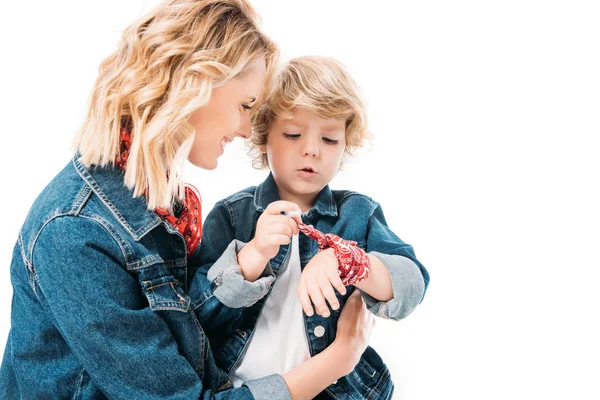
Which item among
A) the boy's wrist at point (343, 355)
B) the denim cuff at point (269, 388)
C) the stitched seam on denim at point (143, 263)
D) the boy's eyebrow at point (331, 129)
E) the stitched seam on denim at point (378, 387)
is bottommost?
the stitched seam on denim at point (378, 387)

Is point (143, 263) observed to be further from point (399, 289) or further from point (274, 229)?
point (399, 289)

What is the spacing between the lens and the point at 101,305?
1.05 m

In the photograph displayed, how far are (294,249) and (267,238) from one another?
20 cm

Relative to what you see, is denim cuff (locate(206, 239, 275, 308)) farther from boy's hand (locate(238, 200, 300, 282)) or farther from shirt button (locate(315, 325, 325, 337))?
shirt button (locate(315, 325, 325, 337))

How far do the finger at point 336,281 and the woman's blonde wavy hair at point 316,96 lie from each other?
346 millimetres

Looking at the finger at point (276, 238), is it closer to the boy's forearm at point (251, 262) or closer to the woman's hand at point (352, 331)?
the boy's forearm at point (251, 262)

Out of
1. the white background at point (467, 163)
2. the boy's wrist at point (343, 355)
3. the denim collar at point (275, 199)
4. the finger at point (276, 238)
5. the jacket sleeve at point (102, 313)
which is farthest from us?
the white background at point (467, 163)

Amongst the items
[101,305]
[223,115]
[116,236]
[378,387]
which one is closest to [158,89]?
[223,115]

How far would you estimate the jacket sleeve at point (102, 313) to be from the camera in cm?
105

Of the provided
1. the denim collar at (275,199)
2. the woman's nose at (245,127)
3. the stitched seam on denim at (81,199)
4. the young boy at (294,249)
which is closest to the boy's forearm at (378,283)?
the young boy at (294,249)

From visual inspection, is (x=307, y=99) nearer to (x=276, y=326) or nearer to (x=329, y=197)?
(x=329, y=197)

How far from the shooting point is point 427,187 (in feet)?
6.40

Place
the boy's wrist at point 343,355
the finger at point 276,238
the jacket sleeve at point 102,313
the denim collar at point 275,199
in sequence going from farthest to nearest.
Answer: the denim collar at point 275,199 → the boy's wrist at point 343,355 → the finger at point 276,238 → the jacket sleeve at point 102,313

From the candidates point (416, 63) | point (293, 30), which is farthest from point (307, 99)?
point (416, 63)
